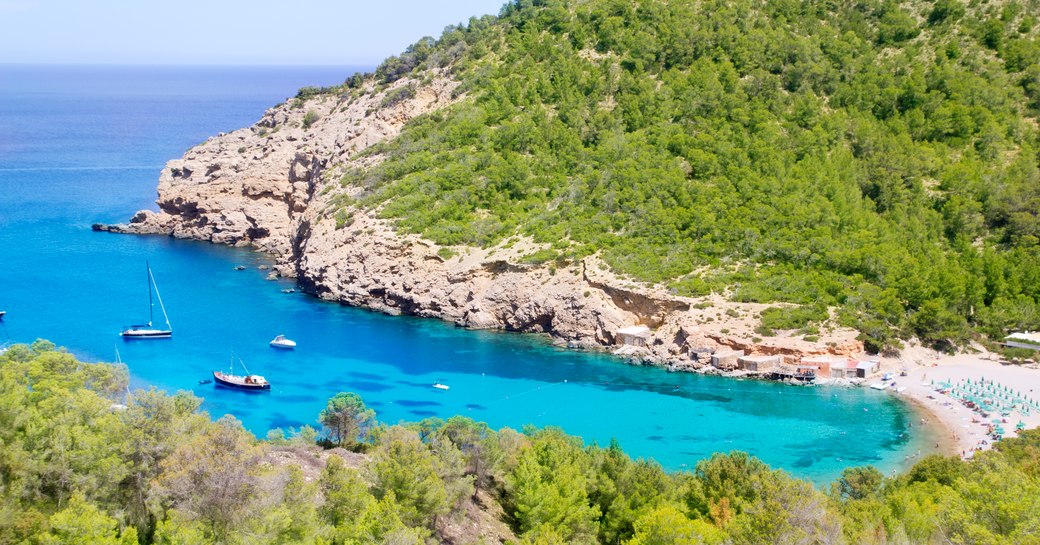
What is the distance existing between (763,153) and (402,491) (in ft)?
158

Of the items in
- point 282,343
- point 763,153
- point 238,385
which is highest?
point 763,153

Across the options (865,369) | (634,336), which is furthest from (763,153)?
(865,369)

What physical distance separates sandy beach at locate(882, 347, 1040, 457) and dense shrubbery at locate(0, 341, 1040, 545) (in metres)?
11.7

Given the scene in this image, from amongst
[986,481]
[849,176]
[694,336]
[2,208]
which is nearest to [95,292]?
[2,208]

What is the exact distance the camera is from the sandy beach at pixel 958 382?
148 ft

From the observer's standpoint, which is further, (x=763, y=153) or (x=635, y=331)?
(x=763, y=153)

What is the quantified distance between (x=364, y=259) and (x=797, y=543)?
48142mm

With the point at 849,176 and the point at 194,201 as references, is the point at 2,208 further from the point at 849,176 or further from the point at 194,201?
the point at 849,176

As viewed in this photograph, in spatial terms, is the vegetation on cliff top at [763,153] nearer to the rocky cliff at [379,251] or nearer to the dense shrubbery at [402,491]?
the rocky cliff at [379,251]

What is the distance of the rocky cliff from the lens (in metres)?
56.2

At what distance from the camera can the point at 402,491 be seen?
2627 centimetres

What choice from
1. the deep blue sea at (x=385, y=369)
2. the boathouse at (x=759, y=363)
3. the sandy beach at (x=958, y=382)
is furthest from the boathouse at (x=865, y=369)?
the boathouse at (x=759, y=363)

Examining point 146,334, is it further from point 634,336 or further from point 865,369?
point 865,369

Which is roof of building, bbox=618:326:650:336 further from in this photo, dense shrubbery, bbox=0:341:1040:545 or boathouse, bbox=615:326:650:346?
dense shrubbery, bbox=0:341:1040:545
